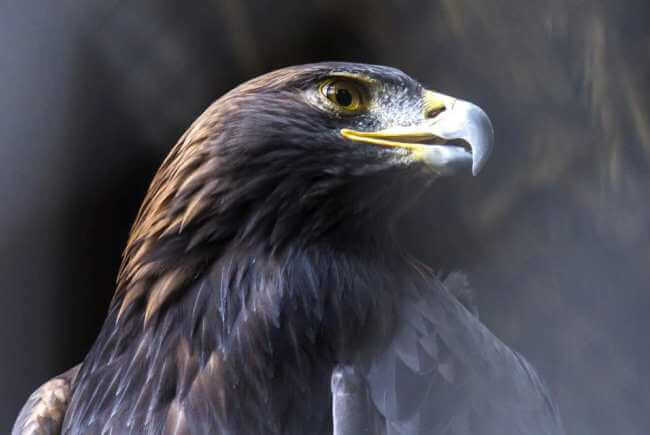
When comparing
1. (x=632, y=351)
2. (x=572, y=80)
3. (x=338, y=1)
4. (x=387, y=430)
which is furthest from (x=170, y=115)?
(x=632, y=351)

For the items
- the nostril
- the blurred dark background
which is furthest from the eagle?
the blurred dark background

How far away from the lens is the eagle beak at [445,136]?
1599mm

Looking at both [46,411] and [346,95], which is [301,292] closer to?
[346,95]

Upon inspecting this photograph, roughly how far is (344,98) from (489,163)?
2.13 ft

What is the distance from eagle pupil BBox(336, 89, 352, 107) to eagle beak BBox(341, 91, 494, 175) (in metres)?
0.06

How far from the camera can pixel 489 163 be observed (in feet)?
7.43

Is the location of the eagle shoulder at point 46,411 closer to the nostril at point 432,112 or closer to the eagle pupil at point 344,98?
the eagle pupil at point 344,98

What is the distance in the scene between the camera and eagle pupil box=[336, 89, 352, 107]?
1732 millimetres

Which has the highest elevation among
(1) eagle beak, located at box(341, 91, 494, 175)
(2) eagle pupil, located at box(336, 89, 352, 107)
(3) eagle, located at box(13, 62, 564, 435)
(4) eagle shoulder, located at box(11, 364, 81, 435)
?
(2) eagle pupil, located at box(336, 89, 352, 107)

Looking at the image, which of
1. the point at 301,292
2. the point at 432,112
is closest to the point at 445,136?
the point at 432,112

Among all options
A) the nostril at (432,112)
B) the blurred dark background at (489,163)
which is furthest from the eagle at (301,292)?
the blurred dark background at (489,163)

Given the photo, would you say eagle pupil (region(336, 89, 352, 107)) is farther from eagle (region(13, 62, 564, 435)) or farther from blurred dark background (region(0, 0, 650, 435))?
blurred dark background (region(0, 0, 650, 435))

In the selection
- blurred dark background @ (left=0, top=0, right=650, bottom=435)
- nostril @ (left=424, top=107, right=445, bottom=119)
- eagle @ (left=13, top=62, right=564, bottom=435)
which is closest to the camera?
eagle @ (left=13, top=62, right=564, bottom=435)

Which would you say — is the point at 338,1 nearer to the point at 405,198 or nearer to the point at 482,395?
the point at 405,198
